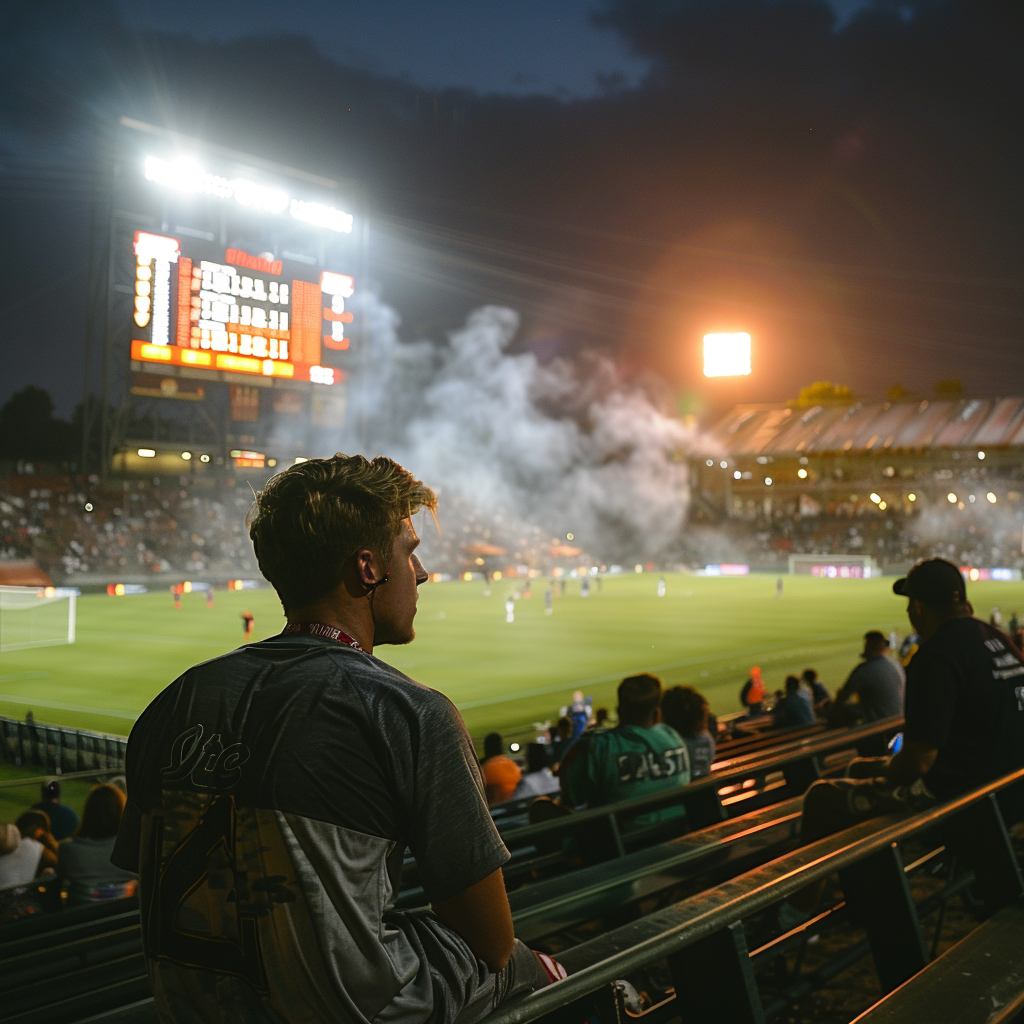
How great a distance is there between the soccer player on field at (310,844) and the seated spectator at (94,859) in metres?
3.49

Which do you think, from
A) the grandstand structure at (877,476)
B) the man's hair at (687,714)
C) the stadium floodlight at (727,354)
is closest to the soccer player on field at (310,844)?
the man's hair at (687,714)

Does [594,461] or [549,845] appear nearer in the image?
[549,845]

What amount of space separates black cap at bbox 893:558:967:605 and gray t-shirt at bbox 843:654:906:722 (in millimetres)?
3954

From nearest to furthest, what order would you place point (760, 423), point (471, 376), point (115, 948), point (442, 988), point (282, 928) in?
point (282, 928) < point (442, 988) < point (115, 948) < point (471, 376) < point (760, 423)

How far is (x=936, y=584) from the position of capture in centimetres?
353

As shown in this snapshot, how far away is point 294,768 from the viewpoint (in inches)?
50.6

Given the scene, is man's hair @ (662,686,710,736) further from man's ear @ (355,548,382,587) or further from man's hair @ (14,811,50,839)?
man's ear @ (355,548,382,587)

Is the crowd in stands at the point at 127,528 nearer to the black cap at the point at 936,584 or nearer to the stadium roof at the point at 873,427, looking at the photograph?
the stadium roof at the point at 873,427

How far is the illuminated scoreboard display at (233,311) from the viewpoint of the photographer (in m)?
30.3

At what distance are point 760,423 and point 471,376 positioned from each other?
23.8 metres

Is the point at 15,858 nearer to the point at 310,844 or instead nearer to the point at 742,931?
the point at 742,931

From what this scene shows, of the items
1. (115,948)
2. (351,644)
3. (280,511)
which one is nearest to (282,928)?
(351,644)

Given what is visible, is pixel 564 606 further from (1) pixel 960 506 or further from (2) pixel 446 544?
(1) pixel 960 506

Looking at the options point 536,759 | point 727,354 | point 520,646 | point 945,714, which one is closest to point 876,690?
point 536,759
